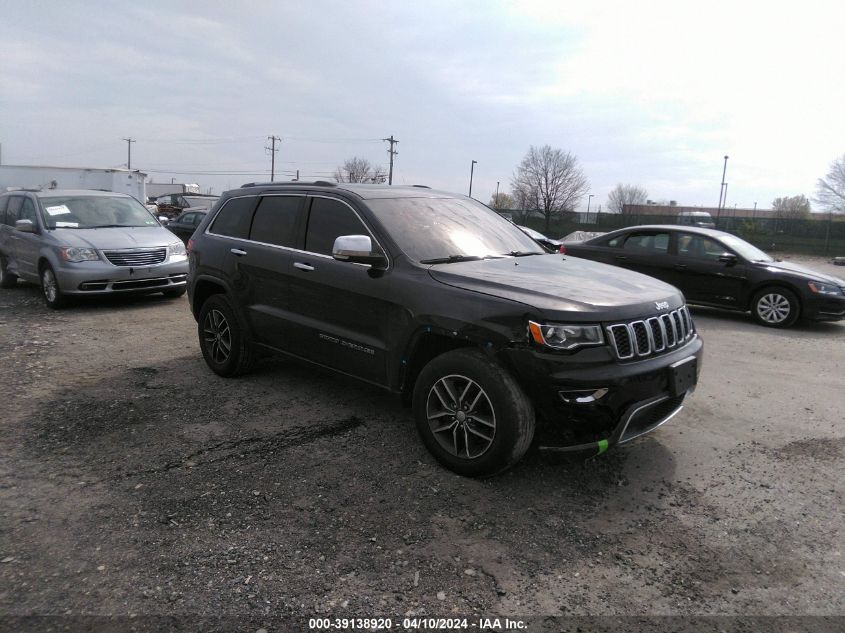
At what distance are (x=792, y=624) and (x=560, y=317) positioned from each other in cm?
167

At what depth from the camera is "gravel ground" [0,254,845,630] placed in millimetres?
2562

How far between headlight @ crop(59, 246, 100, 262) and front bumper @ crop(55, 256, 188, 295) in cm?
7

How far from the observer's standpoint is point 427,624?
2402mm

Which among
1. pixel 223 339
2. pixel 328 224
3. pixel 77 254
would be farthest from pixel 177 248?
pixel 328 224

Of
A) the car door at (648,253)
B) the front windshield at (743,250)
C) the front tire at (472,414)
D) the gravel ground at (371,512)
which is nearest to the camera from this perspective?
the gravel ground at (371,512)

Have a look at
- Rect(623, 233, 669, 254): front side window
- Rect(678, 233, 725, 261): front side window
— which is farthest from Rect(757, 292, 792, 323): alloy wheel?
Rect(623, 233, 669, 254): front side window

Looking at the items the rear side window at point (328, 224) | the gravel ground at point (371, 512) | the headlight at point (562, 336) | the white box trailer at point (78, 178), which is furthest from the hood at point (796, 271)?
the white box trailer at point (78, 178)

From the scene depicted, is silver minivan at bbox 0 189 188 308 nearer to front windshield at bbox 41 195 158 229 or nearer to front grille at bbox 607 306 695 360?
front windshield at bbox 41 195 158 229

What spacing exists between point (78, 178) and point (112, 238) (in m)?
18.5

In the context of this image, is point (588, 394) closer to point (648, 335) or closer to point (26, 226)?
point (648, 335)

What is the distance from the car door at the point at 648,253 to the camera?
31.9 ft

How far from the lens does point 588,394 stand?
3.13 meters

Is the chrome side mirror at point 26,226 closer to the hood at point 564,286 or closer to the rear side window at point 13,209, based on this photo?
the rear side window at point 13,209

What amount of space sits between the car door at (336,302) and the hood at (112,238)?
18.0ft
